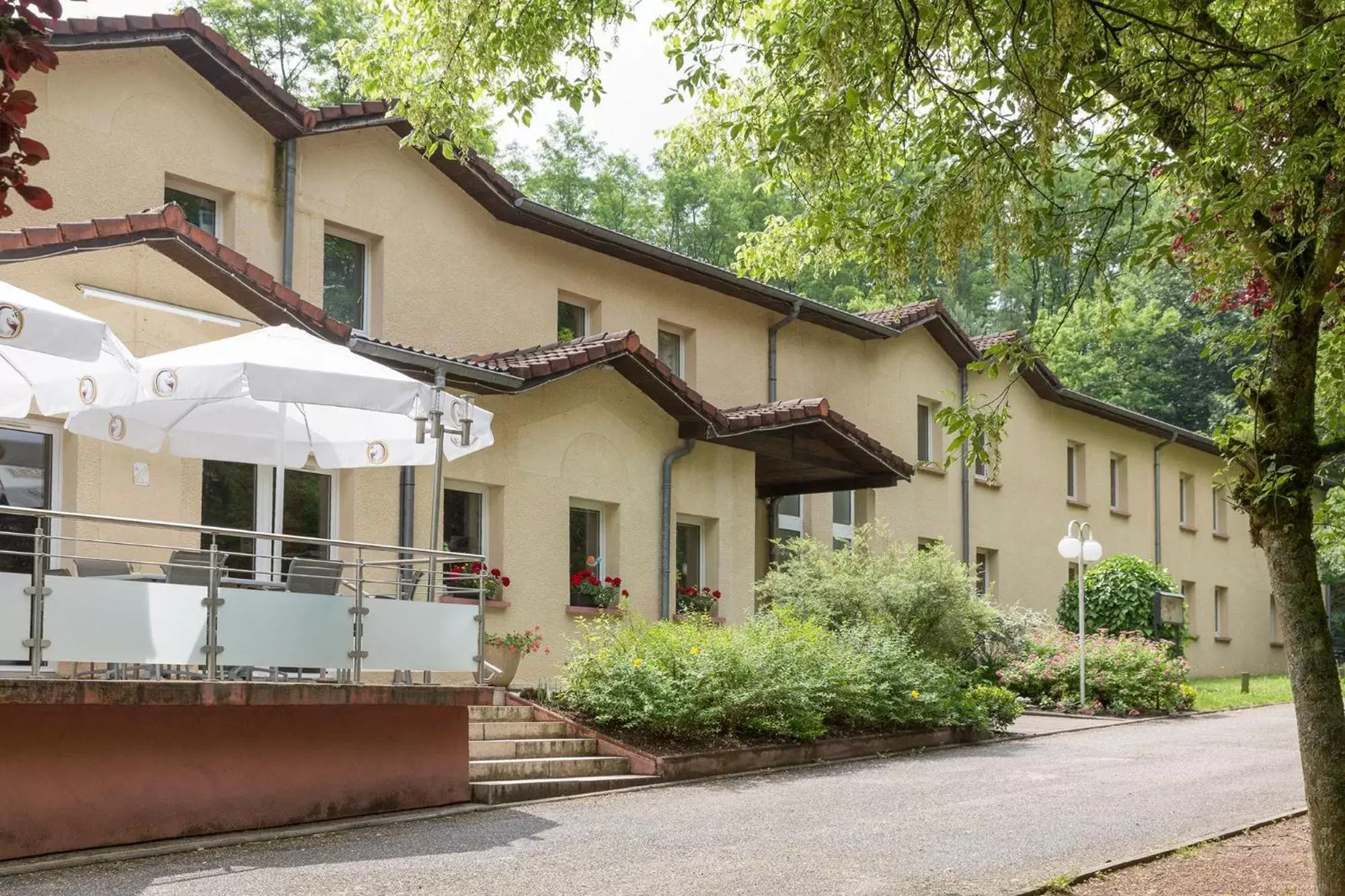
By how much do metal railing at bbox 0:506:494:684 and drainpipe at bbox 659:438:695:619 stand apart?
5.29m

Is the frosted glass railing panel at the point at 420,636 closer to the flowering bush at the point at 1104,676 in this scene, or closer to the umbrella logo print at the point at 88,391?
the umbrella logo print at the point at 88,391

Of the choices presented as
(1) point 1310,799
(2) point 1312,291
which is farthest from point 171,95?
(1) point 1310,799

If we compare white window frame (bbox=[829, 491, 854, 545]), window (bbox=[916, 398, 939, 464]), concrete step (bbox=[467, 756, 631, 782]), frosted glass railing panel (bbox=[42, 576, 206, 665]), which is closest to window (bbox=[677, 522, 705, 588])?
white window frame (bbox=[829, 491, 854, 545])

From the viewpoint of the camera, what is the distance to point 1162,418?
49.3 m

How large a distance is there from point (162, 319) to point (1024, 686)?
14.1 m

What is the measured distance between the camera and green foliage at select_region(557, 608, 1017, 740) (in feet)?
43.7

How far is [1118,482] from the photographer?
32250 millimetres

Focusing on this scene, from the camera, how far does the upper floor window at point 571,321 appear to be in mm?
19078

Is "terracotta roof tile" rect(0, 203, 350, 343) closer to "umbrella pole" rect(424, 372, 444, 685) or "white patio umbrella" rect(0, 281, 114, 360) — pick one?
"white patio umbrella" rect(0, 281, 114, 360)

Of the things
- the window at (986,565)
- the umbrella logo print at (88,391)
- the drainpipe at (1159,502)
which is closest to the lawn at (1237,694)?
the drainpipe at (1159,502)

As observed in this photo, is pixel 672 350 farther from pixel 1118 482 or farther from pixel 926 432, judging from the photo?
pixel 1118 482

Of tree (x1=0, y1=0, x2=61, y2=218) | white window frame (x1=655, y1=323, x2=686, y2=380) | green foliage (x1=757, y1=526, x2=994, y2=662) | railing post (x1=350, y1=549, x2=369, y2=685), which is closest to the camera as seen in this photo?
tree (x1=0, y1=0, x2=61, y2=218)

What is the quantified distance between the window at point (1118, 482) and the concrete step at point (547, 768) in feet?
72.4

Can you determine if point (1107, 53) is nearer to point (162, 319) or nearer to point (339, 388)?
point (339, 388)
